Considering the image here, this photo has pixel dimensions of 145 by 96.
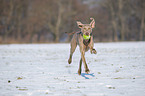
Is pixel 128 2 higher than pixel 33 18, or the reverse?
pixel 128 2

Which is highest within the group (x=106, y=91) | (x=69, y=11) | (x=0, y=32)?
(x=69, y=11)

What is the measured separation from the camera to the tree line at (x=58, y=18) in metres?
45.1

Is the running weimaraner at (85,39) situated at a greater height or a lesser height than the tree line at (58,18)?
lesser

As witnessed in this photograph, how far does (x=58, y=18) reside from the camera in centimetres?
4650

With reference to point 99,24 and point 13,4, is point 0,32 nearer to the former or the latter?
point 13,4

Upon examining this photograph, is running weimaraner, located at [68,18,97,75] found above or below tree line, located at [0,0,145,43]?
below

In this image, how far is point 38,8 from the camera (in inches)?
1772

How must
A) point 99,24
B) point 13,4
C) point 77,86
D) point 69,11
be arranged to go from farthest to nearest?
point 99,24 < point 69,11 < point 13,4 < point 77,86

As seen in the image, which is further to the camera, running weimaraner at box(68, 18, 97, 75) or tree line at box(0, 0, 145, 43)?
tree line at box(0, 0, 145, 43)

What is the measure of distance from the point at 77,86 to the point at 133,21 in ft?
182

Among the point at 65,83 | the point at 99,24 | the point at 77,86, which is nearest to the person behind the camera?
the point at 77,86

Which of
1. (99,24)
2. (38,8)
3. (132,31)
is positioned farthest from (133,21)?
(38,8)

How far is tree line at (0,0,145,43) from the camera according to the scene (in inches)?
1775

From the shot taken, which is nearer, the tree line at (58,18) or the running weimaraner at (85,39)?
the running weimaraner at (85,39)
